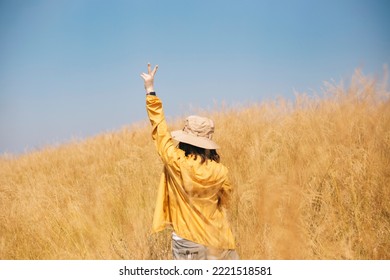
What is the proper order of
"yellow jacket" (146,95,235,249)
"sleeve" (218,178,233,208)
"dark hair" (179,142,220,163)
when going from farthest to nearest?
"sleeve" (218,178,233,208), "dark hair" (179,142,220,163), "yellow jacket" (146,95,235,249)

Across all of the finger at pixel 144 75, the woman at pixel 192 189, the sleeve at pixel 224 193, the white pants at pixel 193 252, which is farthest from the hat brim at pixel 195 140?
the white pants at pixel 193 252

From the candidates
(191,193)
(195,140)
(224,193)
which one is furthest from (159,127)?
(224,193)

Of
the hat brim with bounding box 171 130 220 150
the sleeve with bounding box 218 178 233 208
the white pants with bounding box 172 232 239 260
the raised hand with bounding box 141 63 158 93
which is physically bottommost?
the white pants with bounding box 172 232 239 260

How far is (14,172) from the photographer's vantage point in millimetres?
6301

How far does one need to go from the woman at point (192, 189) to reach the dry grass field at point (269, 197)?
0.32 metres

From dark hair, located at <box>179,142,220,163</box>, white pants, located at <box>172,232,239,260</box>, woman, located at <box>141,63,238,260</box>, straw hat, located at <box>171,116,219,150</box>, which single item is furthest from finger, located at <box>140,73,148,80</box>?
white pants, located at <box>172,232,239,260</box>

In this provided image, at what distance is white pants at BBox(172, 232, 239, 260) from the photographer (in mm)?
2385

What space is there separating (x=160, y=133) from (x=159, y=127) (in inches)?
1.7

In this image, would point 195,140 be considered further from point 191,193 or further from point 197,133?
point 191,193

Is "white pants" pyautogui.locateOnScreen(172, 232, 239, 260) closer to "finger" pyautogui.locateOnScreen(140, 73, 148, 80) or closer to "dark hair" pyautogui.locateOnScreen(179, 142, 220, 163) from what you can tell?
"dark hair" pyautogui.locateOnScreen(179, 142, 220, 163)

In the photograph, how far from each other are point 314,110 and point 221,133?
118 cm

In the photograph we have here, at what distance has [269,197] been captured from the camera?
186 cm
